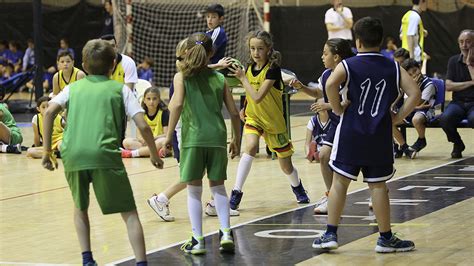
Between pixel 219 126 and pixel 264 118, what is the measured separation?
2.04 meters

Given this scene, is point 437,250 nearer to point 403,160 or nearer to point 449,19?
point 403,160

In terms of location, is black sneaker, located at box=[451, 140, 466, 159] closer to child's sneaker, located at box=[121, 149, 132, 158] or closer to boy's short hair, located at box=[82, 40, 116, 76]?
child's sneaker, located at box=[121, 149, 132, 158]

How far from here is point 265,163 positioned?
1358 centimetres

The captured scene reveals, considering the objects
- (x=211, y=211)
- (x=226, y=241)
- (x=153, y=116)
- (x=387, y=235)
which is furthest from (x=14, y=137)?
(x=387, y=235)

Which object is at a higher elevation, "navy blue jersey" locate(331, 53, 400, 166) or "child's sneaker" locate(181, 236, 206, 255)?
"navy blue jersey" locate(331, 53, 400, 166)

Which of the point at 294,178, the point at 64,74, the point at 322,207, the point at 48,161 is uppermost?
the point at 48,161

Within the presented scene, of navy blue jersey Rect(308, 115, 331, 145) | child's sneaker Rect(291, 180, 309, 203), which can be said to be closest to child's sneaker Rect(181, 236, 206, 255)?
child's sneaker Rect(291, 180, 309, 203)

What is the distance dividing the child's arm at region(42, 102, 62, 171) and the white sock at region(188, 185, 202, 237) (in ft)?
4.00

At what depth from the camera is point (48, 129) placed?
6.95 m

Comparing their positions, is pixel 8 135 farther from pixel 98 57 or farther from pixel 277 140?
pixel 98 57

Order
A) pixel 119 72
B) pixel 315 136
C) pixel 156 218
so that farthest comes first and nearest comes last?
pixel 119 72 → pixel 315 136 → pixel 156 218

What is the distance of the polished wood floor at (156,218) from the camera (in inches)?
306

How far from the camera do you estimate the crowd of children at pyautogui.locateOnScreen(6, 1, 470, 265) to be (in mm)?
6824

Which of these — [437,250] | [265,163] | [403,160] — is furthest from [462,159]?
[437,250]
